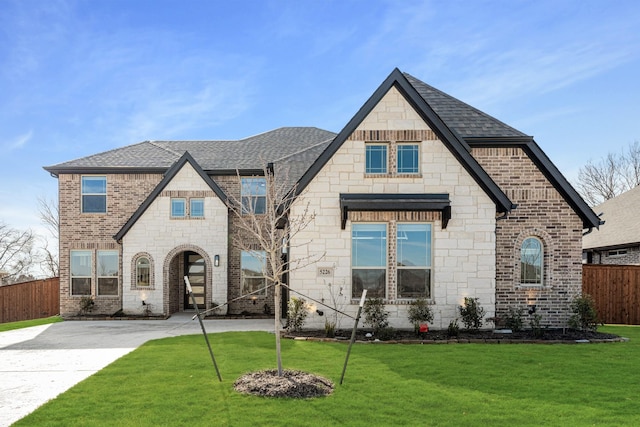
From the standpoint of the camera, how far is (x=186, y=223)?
16.1 m

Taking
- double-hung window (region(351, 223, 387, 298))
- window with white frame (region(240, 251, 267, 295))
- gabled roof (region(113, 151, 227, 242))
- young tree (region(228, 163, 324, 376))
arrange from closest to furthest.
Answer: young tree (region(228, 163, 324, 376)), double-hung window (region(351, 223, 387, 298)), gabled roof (region(113, 151, 227, 242)), window with white frame (region(240, 251, 267, 295))

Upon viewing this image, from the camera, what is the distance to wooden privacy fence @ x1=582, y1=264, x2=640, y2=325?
15477 mm

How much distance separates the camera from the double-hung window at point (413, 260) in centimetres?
1162

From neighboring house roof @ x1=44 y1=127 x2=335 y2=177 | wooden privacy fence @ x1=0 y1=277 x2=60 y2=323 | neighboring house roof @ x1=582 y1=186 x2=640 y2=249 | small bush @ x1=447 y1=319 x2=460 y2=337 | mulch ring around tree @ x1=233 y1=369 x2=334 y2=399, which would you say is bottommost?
wooden privacy fence @ x1=0 y1=277 x2=60 y2=323

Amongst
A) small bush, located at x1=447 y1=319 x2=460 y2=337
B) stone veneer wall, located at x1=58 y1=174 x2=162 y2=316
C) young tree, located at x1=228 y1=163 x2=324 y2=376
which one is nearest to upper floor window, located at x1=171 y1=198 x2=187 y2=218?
stone veneer wall, located at x1=58 y1=174 x2=162 y2=316

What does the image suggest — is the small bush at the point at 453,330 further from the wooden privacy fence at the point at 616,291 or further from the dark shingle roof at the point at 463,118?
the wooden privacy fence at the point at 616,291

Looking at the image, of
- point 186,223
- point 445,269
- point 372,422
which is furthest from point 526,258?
point 186,223

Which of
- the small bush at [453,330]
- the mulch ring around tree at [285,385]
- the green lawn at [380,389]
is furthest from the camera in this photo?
the small bush at [453,330]

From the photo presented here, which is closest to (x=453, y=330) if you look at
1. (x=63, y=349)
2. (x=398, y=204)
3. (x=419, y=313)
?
(x=419, y=313)

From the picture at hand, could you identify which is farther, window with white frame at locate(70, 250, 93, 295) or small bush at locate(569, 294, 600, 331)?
window with white frame at locate(70, 250, 93, 295)

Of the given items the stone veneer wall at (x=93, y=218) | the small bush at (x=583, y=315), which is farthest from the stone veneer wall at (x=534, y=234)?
the stone veneer wall at (x=93, y=218)

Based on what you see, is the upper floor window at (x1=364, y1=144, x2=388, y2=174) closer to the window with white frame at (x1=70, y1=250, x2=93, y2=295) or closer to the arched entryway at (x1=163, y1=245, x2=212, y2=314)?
the arched entryway at (x1=163, y1=245, x2=212, y2=314)

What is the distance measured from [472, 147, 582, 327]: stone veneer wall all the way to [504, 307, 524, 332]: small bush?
8.1 inches

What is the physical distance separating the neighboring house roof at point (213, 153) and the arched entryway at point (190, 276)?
12.3ft
